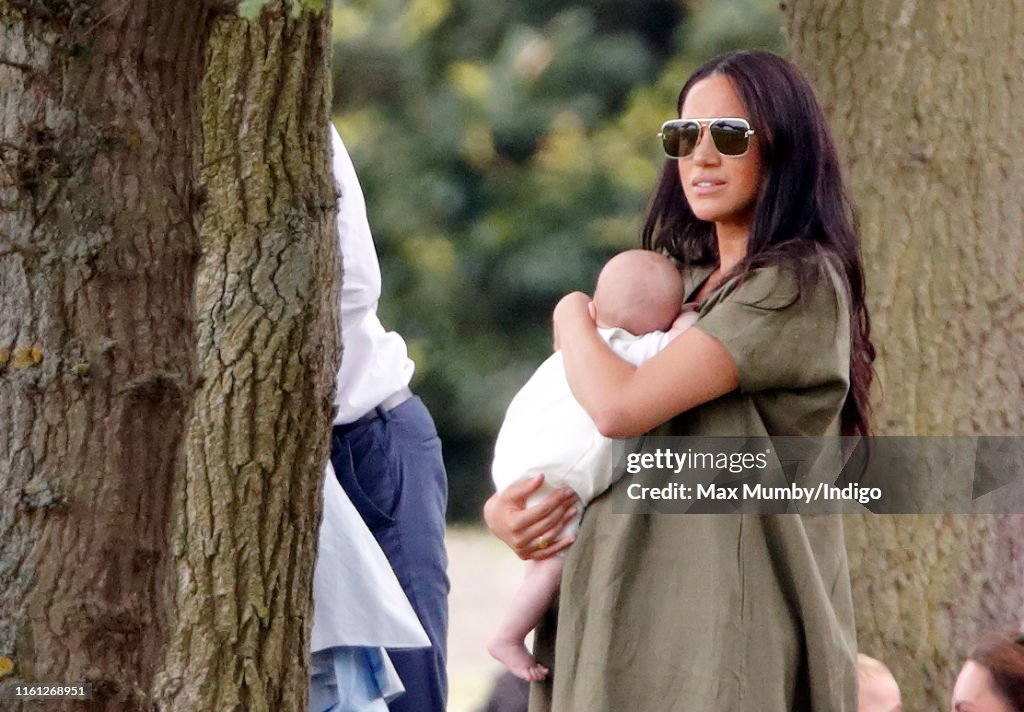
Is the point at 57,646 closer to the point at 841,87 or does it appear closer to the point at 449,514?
the point at 841,87

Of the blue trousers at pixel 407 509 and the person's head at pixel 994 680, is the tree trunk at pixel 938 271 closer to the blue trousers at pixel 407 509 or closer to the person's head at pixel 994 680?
the person's head at pixel 994 680

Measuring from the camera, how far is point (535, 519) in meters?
2.47

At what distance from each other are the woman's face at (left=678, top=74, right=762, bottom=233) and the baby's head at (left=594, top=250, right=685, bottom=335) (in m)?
0.12

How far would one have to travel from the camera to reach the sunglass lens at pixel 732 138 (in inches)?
97.5

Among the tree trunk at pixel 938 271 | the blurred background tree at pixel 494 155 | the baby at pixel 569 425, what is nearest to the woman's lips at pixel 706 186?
the baby at pixel 569 425

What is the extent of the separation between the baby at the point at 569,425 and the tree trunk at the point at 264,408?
1.19ft

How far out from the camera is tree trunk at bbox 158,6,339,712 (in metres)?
2.20

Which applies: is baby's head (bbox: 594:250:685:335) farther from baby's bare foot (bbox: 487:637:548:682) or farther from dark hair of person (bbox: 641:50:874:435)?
baby's bare foot (bbox: 487:637:548:682)

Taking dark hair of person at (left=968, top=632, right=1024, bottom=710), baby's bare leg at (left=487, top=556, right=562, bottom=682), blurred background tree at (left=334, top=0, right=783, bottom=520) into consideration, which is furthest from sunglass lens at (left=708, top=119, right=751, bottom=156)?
blurred background tree at (left=334, top=0, right=783, bottom=520)

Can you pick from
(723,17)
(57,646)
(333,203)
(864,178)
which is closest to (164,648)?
(57,646)

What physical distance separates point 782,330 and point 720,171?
0.30 meters

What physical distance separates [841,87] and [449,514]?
682cm

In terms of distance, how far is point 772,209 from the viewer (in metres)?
2.45

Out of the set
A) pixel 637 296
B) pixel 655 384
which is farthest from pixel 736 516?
pixel 637 296
